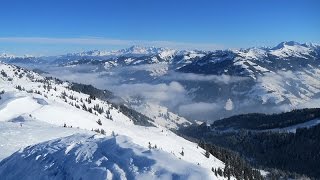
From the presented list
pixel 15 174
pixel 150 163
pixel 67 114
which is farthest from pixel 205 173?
pixel 67 114

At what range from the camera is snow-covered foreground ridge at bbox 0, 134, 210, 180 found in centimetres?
5244

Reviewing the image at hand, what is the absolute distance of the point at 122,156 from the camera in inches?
2267

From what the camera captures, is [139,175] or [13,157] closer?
[139,175]

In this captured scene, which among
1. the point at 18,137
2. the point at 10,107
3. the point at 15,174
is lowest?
the point at 10,107

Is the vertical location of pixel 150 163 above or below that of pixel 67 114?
above

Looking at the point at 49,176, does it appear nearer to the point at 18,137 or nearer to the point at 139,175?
the point at 139,175

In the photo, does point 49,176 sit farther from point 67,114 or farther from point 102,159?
point 67,114

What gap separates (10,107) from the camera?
188625 millimetres

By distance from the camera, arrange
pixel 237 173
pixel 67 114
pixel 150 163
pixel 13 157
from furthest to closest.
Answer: pixel 67 114, pixel 237 173, pixel 13 157, pixel 150 163

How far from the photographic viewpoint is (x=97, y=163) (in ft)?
182

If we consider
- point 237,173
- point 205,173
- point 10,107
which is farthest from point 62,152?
point 10,107

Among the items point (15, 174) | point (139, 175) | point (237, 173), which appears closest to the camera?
point (139, 175)

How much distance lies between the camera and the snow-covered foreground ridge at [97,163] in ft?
172

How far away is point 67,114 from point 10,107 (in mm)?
25909
